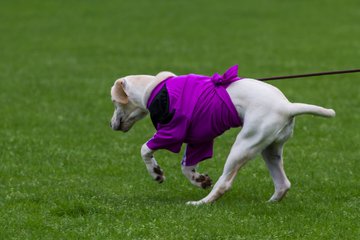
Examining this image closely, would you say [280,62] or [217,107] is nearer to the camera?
[217,107]

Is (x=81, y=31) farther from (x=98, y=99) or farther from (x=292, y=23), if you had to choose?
(x=98, y=99)

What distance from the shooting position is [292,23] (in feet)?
90.3

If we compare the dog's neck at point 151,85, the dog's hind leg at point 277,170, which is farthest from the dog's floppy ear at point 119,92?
the dog's hind leg at point 277,170

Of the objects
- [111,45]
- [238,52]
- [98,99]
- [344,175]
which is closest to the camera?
[344,175]

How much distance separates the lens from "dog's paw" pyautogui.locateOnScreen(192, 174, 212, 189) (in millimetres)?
8953

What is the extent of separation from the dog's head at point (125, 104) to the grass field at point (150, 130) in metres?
0.73

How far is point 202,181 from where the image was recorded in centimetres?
895

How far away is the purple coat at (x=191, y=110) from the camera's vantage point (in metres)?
8.48

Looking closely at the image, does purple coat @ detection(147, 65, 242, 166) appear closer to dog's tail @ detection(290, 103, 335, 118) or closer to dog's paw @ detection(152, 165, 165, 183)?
dog's paw @ detection(152, 165, 165, 183)

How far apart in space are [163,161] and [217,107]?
2.65m

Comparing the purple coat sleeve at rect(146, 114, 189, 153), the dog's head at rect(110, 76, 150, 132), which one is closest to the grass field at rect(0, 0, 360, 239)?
the purple coat sleeve at rect(146, 114, 189, 153)

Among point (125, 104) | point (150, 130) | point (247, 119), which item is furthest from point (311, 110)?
point (150, 130)

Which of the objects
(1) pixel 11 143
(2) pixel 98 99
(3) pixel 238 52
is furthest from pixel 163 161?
(3) pixel 238 52

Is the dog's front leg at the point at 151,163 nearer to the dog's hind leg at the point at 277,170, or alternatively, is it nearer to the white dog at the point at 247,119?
the white dog at the point at 247,119
